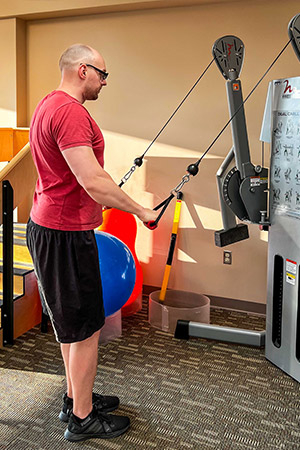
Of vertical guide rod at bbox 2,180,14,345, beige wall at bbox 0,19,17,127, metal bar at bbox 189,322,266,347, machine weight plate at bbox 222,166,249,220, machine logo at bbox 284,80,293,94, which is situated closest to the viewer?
machine logo at bbox 284,80,293,94

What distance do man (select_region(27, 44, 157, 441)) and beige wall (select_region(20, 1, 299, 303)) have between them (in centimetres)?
197

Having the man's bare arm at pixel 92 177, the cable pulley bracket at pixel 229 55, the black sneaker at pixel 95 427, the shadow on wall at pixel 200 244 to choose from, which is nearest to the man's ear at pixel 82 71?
the man's bare arm at pixel 92 177

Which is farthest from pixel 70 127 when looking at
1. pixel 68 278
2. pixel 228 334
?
pixel 228 334

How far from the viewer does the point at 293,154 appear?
9.15 feet

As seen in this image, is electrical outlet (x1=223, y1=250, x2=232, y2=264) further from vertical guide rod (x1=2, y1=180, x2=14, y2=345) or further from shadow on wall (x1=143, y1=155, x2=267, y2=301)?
vertical guide rod (x1=2, y1=180, x2=14, y2=345)

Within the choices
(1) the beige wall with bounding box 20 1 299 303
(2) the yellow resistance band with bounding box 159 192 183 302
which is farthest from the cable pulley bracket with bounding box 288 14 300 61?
(2) the yellow resistance band with bounding box 159 192 183 302

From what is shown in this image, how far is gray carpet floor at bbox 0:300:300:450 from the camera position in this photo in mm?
2340

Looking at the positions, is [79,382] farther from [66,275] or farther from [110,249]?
[110,249]

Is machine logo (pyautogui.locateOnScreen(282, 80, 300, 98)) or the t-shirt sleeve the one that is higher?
machine logo (pyautogui.locateOnScreen(282, 80, 300, 98))

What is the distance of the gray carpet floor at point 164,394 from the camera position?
234 centimetres

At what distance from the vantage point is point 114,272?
314 cm

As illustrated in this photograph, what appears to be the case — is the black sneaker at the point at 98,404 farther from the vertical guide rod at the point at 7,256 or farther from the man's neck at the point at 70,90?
the man's neck at the point at 70,90

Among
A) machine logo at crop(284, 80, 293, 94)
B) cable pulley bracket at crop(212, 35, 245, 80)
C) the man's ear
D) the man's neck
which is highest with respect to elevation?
cable pulley bracket at crop(212, 35, 245, 80)

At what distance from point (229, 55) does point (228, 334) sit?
5.86 feet
